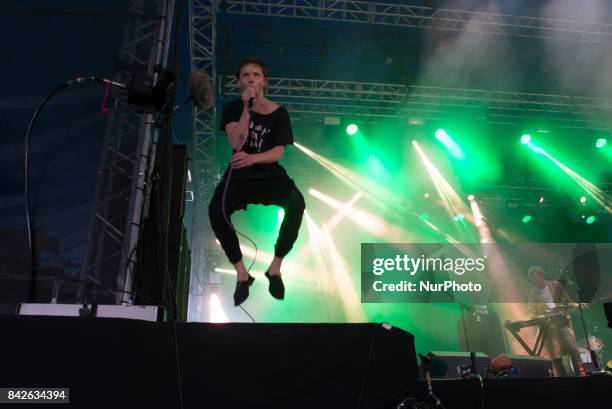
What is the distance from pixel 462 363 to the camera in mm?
4371

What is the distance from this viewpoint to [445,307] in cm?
1376

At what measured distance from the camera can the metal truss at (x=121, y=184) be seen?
4.41 metres

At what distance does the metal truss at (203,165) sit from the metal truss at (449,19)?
0.65m

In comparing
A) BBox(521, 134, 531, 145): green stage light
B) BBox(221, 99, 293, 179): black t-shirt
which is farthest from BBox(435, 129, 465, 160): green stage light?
BBox(221, 99, 293, 179): black t-shirt

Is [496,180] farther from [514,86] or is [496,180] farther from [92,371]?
[92,371]

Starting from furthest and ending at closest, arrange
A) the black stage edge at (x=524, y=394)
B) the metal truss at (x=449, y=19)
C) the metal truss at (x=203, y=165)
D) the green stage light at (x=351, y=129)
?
the green stage light at (x=351, y=129)
the metal truss at (x=203, y=165)
the metal truss at (x=449, y=19)
the black stage edge at (x=524, y=394)

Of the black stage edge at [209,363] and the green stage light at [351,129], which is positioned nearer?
the black stage edge at [209,363]

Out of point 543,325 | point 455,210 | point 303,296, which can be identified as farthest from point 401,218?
point 543,325

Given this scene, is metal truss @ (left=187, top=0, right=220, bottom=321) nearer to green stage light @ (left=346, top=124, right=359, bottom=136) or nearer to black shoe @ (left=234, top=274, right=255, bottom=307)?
green stage light @ (left=346, top=124, right=359, bottom=136)

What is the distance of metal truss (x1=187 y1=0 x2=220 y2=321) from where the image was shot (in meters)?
8.75

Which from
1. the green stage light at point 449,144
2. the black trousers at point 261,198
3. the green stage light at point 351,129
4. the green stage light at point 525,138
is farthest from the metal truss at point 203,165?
the green stage light at point 525,138

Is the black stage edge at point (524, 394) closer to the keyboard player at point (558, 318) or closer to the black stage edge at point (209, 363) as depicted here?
the black stage edge at point (209, 363)

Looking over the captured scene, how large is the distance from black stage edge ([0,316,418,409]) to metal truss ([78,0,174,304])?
2.68 m

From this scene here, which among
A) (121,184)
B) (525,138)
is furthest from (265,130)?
(525,138)
